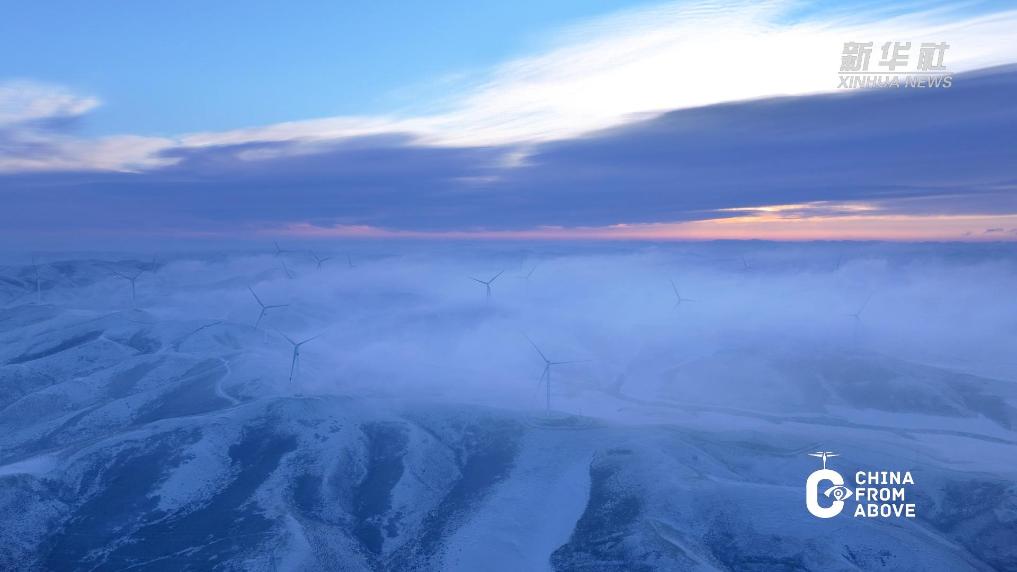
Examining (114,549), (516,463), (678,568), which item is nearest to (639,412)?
(516,463)

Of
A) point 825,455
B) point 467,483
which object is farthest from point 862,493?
point 467,483

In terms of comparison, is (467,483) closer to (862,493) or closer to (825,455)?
(825,455)

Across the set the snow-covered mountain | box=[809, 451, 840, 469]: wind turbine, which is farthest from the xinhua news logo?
the snow-covered mountain

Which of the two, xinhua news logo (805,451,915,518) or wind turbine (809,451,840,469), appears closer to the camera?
xinhua news logo (805,451,915,518)

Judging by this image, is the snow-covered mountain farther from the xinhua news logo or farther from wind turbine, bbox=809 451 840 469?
the xinhua news logo

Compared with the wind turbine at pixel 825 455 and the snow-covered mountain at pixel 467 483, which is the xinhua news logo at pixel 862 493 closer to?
the wind turbine at pixel 825 455

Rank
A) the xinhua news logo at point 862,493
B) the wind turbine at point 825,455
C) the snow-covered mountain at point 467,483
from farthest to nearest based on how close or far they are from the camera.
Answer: the wind turbine at point 825,455 → the xinhua news logo at point 862,493 → the snow-covered mountain at point 467,483

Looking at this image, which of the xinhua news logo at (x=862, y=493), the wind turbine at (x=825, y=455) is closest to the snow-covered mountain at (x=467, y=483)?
the wind turbine at (x=825, y=455)

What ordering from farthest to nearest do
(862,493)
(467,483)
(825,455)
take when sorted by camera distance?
(467,483), (825,455), (862,493)

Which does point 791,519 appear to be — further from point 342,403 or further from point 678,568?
point 342,403
